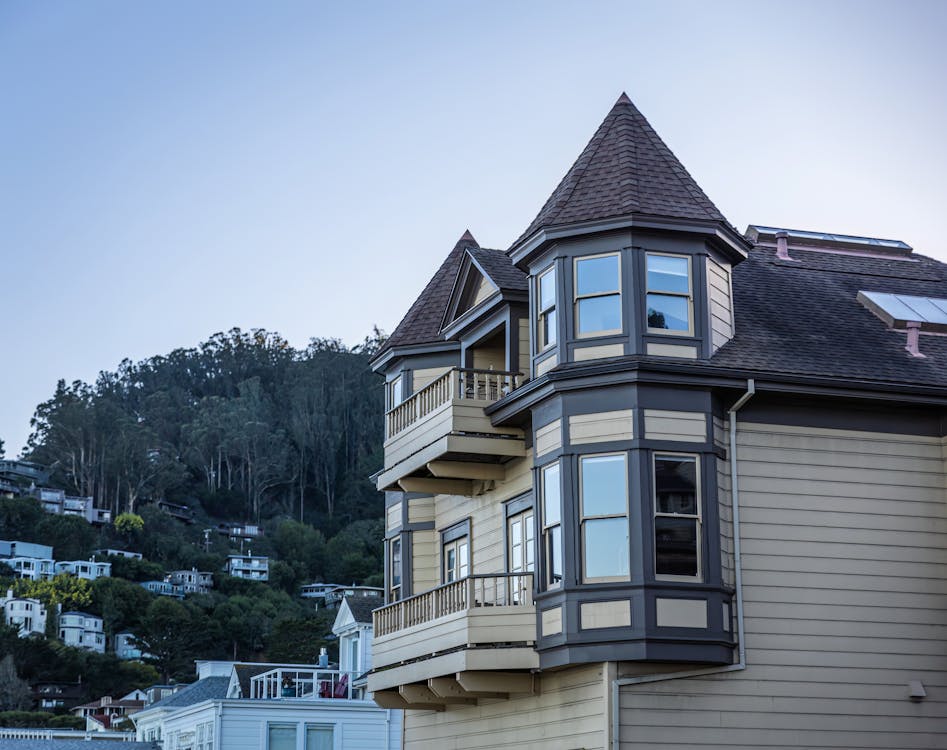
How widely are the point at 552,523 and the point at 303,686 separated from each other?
31312mm

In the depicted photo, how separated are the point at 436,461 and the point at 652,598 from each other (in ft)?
17.6

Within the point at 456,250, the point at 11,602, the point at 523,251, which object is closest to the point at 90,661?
the point at 11,602

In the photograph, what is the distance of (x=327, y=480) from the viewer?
526 ft

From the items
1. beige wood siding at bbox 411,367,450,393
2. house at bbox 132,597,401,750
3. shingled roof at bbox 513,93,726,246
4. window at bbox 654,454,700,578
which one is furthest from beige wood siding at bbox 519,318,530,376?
house at bbox 132,597,401,750

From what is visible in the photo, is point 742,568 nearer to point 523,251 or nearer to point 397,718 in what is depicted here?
point 523,251

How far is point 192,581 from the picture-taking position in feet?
463

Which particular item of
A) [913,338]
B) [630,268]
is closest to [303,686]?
[913,338]

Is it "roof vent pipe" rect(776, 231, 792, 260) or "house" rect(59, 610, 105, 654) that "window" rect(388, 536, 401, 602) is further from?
"house" rect(59, 610, 105, 654)

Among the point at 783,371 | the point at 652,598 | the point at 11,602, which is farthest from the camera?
the point at 11,602

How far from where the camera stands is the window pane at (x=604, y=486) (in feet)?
64.3

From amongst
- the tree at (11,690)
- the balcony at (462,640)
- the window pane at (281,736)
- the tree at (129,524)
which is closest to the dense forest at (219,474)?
the tree at (129,524)

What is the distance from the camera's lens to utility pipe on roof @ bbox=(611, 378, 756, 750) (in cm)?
1902

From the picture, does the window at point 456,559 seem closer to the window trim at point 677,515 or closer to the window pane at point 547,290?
the window pane at point 547,290

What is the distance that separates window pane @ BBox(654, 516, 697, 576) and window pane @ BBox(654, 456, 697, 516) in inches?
6.9
